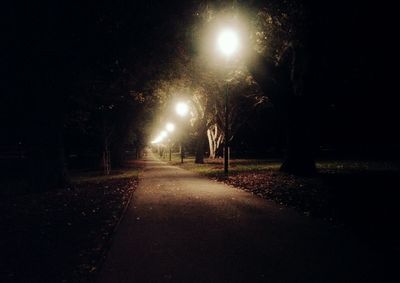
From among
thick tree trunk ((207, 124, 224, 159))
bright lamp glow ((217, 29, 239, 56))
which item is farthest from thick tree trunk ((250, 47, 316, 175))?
thick tree trunk ((207, 124, 224, 159))

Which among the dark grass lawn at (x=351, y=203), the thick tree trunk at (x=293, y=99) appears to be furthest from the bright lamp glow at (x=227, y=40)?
the dark grass lawn at (x=351, y=203)

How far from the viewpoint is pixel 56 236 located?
8.12 m

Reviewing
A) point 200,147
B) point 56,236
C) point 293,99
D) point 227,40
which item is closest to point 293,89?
point 293,99

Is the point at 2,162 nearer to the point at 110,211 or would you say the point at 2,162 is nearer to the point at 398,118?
the point at 110,211

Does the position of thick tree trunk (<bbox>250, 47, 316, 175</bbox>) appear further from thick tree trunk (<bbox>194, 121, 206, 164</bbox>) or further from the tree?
thick tree trunk (<bbox>194, 121, 206, 164</bbox>)

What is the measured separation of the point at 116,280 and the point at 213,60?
1591 cm

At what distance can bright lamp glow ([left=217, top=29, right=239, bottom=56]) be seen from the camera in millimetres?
16875

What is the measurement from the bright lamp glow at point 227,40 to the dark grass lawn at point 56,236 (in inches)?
304

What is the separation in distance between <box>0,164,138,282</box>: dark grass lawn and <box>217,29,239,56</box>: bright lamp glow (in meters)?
7.71

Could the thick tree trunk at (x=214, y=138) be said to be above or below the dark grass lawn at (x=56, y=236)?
above

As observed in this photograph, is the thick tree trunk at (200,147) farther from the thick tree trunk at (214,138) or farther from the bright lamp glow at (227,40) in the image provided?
the bright lamp glow at (227,40)

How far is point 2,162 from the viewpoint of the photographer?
3750 centimetres

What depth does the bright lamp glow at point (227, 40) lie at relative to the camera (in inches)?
664

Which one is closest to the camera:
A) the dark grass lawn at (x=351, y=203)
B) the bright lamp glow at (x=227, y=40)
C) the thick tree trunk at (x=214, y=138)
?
the dark grass lawn at (x=351, y=203)
